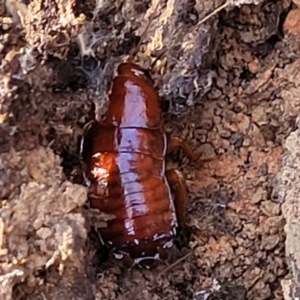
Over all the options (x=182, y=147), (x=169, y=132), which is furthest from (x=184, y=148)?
(x=169, y=132)

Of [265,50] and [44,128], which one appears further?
[265,50]

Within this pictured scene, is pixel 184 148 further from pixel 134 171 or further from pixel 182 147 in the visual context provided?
pixel 134 171

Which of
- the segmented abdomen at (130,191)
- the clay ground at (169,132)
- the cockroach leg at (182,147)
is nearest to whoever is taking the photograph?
the clay ground at (169,132)

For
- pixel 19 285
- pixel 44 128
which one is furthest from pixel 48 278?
pixel 44 128

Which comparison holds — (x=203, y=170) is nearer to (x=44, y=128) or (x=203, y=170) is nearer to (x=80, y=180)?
(x=80, y=180)

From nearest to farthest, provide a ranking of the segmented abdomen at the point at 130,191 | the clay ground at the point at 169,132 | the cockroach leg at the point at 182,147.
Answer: the clay ground at the point at 169,132 < the segmented abdomen at the point at 130,191 < the cockroach leg at the point at 182,147

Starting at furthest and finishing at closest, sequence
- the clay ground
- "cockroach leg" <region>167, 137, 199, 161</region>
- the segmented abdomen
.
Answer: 1. "cockroach leg" <region>167, 137, 199, 161</region>
2. the segmented abdomen
3. the clay ground

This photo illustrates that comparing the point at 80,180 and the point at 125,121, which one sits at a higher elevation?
the point at 125,121
